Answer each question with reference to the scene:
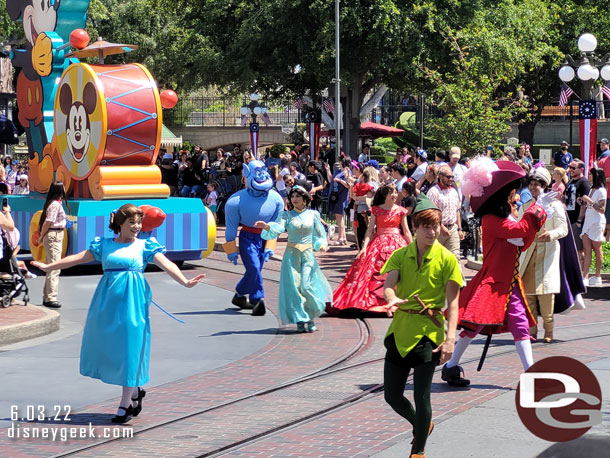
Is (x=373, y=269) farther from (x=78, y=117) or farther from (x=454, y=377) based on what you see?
(x=78, y=117)

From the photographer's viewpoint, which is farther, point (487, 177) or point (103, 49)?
point (103, 49)

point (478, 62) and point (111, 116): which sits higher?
point (478, 62)

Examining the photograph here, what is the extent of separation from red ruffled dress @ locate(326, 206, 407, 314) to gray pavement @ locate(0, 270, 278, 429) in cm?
91

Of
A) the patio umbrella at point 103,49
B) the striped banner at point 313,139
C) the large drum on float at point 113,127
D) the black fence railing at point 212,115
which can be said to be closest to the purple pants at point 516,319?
the large drum on float at point 113,127

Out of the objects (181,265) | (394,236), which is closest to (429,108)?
(181,265)

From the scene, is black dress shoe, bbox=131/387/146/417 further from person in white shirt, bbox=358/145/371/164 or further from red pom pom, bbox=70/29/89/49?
person in white shirt, bbox=358/145/371/164

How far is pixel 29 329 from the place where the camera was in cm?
1085

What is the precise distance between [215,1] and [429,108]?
66.3ft

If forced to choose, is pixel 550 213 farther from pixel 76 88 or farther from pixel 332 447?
pixel 76 88

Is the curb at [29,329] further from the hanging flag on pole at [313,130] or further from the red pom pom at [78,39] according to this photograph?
the hanging flag on pole at [313,130]

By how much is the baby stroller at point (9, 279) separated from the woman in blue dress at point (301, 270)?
296cm

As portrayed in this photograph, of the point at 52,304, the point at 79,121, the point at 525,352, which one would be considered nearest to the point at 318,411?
the point at 525,352

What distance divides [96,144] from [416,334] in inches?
421

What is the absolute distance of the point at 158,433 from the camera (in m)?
7.30
